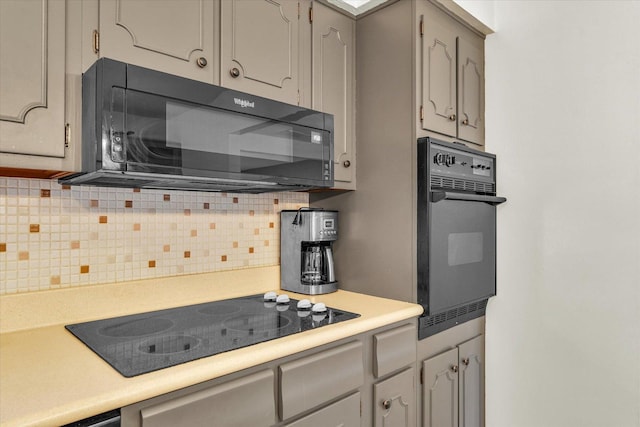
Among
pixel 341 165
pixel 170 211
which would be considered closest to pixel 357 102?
pixel 341 165

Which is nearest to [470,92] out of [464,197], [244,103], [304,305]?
[464,197]

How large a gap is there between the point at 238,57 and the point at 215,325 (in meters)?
0.95

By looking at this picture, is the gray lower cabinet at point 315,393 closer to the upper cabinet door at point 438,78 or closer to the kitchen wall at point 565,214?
the kitchen wall at point 565,214

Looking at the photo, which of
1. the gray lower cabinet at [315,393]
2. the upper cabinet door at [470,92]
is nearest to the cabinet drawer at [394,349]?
the gray lower cabinet at [315,393]

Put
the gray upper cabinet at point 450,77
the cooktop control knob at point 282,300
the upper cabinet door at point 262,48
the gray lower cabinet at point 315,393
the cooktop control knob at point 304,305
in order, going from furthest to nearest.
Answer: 1. the gray upper cabinet at point 450,77
2. the cooktop control knob at point 282,300
3. the cooktop control knob at point 304,305
4. the upper cabinet door at point 262,48
5. the gray lower cabinet at point 315,393

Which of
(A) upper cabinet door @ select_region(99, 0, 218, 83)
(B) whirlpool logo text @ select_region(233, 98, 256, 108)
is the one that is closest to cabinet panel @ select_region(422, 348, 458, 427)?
(B) whirlpool logo text @ select_region(233, 98, 256, 108)

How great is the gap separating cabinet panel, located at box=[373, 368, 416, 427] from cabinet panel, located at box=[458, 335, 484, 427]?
1.35 ft

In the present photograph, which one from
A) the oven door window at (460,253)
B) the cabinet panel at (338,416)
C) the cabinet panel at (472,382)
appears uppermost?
the oven door window at (460,253)

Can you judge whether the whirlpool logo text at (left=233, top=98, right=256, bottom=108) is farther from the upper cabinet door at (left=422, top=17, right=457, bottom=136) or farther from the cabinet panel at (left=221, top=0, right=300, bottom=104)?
the upper cabinet door at (left=422, top=17, right=457, bottom=136)

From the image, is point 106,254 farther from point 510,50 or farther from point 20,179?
point 510,50

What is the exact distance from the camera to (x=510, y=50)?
2023 millimetres

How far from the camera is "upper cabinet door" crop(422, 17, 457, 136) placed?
176 cm

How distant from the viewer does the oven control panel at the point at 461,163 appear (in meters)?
1.72

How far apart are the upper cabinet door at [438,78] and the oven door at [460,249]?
1.15 feet
